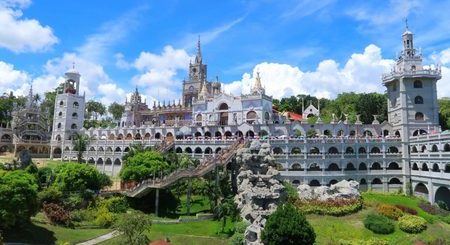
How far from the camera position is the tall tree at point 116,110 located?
389 feet

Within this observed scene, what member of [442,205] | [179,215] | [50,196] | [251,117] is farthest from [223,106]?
[442,205]

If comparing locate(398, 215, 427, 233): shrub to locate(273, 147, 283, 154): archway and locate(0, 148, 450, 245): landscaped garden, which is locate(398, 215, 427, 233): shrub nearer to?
locate(0, 148, 450, 245): landscaped garden

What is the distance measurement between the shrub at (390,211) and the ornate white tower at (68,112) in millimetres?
71893

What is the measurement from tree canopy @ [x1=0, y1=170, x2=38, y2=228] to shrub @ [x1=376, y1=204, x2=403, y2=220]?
37.7m

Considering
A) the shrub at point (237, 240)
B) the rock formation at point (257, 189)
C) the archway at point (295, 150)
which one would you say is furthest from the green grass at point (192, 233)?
the archway at point (295, 150)

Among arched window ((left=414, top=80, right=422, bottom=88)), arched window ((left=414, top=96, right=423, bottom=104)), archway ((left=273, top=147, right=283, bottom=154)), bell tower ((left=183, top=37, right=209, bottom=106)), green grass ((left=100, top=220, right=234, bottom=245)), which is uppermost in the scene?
bell tower ((left=183, top=37, right=209, bottom=106))

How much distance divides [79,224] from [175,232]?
34.7 feet

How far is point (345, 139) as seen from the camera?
198 feet

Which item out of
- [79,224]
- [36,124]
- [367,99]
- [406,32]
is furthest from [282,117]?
[36,124]

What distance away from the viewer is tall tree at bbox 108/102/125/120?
118 m

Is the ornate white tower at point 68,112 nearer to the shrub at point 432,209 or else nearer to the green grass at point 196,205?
the green grass at point 196,205

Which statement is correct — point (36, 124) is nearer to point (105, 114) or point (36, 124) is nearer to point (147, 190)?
point (105, 114)

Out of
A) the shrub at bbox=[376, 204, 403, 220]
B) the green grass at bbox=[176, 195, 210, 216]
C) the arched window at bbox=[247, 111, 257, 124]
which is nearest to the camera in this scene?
the shrub at bbox=[376, 204, 403, 220]

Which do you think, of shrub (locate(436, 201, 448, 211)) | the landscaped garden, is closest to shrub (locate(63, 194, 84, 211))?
the landscaped garden
